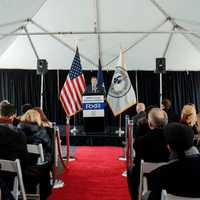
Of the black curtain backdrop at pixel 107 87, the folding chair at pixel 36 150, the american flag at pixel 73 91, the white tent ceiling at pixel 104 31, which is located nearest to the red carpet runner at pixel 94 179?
the folding chair at pixel 36 150

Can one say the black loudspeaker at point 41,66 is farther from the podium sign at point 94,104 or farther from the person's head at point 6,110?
the person's head at point 6,110

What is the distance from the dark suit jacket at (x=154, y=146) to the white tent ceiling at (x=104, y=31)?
11.3ft

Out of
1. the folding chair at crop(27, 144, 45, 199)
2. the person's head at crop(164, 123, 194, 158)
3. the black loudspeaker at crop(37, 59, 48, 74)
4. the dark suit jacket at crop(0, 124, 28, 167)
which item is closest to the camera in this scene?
the person's head at crop(164, 123, 194, 158)

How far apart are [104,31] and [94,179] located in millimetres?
4074

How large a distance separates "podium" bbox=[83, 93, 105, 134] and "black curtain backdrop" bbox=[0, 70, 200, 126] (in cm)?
250

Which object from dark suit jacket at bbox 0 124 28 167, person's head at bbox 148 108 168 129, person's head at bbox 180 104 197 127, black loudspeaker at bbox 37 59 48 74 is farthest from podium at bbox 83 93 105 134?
dark suit jacket at bbox 0 124 28 167

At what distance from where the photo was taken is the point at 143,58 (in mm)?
9555

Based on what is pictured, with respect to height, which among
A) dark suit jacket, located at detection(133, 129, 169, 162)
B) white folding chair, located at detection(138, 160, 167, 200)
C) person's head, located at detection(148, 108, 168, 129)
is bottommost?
white folding chair, located at detection(138, 160, 167, 200)

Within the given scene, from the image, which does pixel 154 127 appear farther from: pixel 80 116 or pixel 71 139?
pixel 80 116

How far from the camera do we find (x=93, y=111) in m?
8.38

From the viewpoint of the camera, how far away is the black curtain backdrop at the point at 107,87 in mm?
10898

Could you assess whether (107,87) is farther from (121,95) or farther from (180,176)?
(180,176)

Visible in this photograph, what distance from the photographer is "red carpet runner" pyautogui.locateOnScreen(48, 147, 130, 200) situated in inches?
178

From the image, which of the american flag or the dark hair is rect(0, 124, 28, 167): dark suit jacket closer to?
the dark hair
